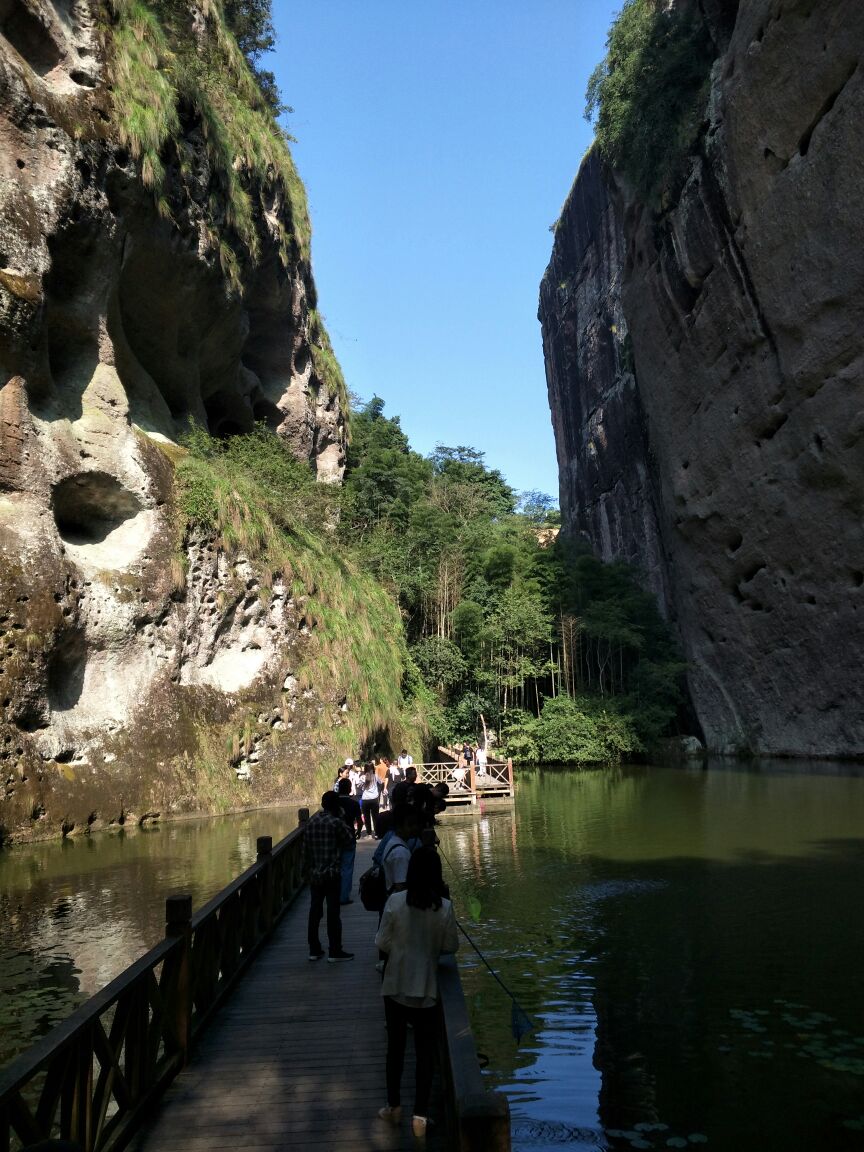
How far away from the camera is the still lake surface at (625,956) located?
5.07 meters

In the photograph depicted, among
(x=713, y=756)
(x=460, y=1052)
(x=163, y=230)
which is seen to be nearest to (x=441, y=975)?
(x=460, y=1052)

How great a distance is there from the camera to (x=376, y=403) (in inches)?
2140

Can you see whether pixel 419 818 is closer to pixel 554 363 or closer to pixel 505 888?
pixel 505 888

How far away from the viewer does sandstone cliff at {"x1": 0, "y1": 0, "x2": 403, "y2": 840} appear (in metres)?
15.9

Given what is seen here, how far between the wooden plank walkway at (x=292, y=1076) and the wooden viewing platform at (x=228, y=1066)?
11mm

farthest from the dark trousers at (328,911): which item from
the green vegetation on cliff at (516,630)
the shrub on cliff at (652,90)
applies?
the shrub on cliff at (652,90)

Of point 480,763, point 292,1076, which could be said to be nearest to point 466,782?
point 480,763

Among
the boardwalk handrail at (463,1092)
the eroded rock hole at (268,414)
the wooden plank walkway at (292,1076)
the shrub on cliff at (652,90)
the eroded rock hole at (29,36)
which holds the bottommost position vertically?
the wooden plank walkway at (292,1076)

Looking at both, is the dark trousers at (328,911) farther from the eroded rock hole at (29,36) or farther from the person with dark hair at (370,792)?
the eroded rock hole at (29,36)

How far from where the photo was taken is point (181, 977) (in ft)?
15.8

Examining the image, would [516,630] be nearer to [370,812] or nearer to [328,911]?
[370,812]

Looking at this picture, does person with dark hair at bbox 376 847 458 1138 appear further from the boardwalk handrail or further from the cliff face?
the cliff face

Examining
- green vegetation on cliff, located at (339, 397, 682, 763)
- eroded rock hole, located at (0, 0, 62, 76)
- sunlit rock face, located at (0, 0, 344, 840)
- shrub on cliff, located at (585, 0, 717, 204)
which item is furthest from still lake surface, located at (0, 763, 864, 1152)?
shrub on cliff, located at (585, 0, 717, 204)

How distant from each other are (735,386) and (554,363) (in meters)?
28.1
